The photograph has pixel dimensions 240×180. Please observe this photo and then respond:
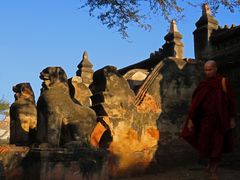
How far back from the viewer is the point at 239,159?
28.1 ft

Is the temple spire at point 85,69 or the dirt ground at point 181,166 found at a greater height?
the temple spire at point 85,69

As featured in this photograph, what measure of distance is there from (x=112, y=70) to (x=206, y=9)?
7.02 meters

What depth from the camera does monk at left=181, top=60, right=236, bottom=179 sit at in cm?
488

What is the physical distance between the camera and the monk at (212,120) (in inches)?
192

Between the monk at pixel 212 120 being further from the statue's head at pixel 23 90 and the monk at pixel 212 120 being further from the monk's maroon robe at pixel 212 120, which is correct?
the statue's head at pixel 23 90

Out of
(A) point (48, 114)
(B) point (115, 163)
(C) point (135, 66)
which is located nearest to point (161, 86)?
(B) point (115, 163)

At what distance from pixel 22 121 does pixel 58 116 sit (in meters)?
1.10

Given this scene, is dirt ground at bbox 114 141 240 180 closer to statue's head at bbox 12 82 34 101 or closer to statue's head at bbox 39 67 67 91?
statue's head at bbox 12 82 34 101

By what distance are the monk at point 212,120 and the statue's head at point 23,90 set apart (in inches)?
137

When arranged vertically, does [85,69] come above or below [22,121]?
above

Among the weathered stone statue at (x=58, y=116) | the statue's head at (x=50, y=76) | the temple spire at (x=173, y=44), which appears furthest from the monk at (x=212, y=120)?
the temple spire at (x=173, y=44)

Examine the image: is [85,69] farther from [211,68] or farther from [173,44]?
[211,68]

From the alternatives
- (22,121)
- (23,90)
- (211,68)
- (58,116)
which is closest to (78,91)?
(23,90)

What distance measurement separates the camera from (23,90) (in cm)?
714
